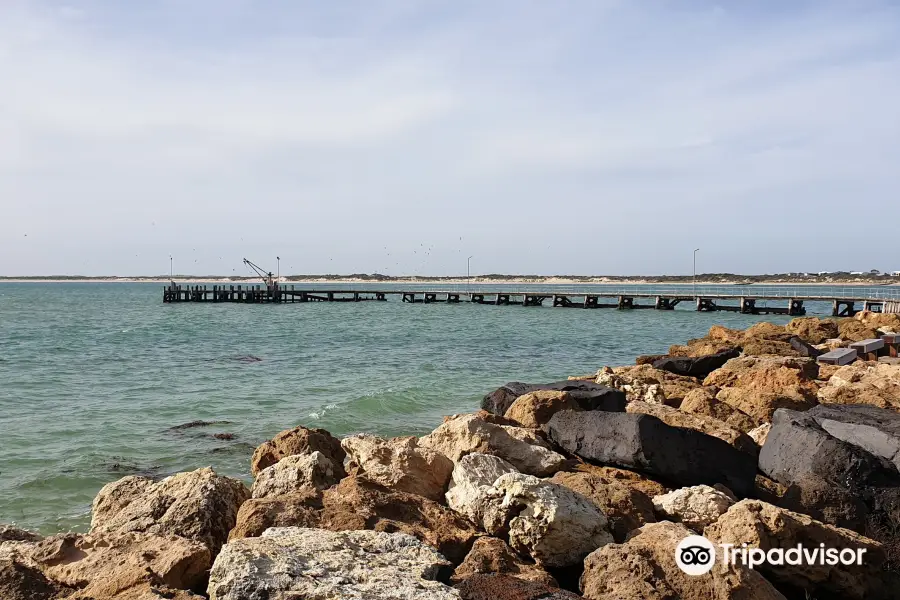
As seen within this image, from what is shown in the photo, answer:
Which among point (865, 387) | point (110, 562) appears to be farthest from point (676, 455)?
point (865, 387)

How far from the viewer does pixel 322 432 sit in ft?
24.1

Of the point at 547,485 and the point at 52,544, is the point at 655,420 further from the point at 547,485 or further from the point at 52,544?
the point at 52,544

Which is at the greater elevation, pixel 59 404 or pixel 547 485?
pixel 547 485

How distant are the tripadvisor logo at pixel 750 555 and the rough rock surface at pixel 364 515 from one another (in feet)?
4.55

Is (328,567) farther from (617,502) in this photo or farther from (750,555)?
(750,555)

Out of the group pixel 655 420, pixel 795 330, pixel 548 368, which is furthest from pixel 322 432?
pixel 795 330

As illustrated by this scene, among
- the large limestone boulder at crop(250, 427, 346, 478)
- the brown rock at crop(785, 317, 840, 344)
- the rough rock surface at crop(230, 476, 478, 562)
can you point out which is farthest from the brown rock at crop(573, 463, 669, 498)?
the brown rock at crop(785, 317, 840, 344)

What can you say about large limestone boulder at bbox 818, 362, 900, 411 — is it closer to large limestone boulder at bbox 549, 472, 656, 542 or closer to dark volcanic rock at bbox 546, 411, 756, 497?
dark volcanic rock at bbox 546, 411, 756, 497

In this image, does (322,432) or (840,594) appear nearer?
(840,594)

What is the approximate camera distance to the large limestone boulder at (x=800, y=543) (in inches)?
176

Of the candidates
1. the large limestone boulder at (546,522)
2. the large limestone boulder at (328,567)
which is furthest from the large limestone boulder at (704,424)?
the large limestone boulder at (328,567)

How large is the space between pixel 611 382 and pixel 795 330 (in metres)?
12.3

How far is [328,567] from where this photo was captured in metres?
3.66

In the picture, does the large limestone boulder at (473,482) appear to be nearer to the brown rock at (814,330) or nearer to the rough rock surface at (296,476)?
the rough rock surface at (296,476)
